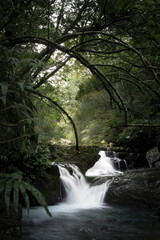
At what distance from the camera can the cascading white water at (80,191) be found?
7109 mm

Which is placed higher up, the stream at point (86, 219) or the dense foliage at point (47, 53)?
the dense foliage at point (47, 53)

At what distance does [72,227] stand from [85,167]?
4197mm

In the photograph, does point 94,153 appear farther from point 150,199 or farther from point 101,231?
point 101,231

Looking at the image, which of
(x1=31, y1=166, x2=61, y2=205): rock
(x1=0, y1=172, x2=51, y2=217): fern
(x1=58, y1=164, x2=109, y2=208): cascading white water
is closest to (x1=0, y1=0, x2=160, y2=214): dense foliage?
(x1=0, y1=172, x2=51, y2=217): fern

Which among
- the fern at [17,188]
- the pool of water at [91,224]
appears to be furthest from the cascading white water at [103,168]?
the fern at [17,188]

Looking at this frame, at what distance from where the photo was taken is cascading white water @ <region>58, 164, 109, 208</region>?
7109mm

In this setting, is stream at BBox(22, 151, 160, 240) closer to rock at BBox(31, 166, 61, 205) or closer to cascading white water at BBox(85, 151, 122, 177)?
rock at BBox(31, 166, 61, 205)

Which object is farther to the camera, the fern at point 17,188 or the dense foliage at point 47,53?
the dense foliage at point 47,53

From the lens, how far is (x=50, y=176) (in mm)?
6297

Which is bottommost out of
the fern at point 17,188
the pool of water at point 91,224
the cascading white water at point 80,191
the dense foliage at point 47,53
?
the pool of water at point 91,224

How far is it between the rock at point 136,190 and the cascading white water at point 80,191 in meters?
0.39

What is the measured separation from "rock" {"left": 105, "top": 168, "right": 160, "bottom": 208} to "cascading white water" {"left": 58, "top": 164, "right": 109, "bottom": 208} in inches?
15.4

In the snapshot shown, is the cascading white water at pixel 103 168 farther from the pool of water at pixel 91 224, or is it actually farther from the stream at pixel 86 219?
the pool of water at pixel 91 224

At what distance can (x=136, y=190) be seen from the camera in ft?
21.5
